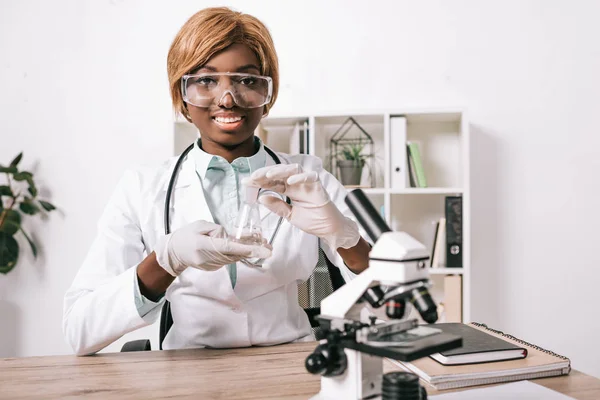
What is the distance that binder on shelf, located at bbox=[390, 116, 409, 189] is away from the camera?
249cm

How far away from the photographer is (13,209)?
9.48 feet

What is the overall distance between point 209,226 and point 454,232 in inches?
61.6

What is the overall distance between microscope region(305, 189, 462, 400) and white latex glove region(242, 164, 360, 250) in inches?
10.9

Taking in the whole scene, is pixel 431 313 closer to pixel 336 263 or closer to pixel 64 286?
pixel 336 263

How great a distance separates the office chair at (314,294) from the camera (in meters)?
1.49

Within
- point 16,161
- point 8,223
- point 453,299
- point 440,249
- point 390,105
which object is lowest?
point 453,299

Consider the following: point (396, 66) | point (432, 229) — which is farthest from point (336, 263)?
point (396, 66)

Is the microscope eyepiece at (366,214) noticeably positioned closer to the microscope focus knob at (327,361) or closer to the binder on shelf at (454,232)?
the microscope focus knob at (327,361)

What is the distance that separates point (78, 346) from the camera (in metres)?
1.25

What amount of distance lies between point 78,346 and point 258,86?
2.64 ft

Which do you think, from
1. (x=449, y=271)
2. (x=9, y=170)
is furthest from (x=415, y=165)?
(x=9, y=170)

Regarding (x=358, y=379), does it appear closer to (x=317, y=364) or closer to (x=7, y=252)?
(x=317, y=364)

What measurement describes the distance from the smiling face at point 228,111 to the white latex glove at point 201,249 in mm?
342

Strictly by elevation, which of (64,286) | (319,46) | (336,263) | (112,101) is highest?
(319,46)
